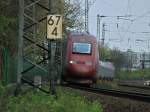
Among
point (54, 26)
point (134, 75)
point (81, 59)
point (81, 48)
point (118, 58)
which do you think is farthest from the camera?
point (118, 58)

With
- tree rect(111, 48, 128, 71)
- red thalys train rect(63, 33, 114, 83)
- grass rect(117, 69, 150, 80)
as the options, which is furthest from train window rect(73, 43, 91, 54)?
tree rect(111, 48, 128, 71)

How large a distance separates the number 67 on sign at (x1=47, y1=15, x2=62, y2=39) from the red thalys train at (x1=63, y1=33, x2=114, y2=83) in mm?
19956

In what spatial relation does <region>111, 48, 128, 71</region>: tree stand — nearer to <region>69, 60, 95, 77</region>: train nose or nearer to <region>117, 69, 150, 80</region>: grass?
<region>117, 69, 150, 80</region>: grass

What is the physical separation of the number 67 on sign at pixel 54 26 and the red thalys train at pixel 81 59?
1996cm

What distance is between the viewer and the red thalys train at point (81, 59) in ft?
126

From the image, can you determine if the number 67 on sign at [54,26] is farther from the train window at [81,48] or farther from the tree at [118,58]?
the tree at [118,58]

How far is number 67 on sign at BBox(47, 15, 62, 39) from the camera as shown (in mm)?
18094

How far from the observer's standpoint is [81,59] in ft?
127

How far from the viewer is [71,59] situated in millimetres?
38625

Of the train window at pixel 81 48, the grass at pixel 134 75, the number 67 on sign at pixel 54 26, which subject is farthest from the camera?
the grass at pixel 134 75

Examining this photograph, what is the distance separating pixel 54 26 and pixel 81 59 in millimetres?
20588

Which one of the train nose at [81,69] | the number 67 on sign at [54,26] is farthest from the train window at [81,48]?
the number 67 on sign at [54,26]

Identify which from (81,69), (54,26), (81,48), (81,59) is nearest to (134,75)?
(81,48)

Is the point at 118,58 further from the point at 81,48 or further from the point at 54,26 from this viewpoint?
the point at 54,26
